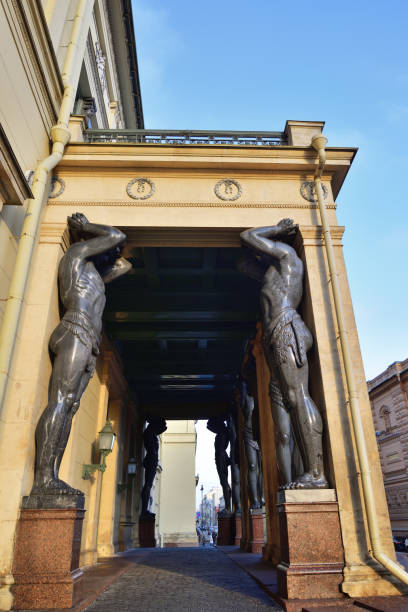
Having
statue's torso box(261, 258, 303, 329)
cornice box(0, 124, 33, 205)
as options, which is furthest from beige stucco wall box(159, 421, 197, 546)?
cornice box(0, 124, 33, 205)

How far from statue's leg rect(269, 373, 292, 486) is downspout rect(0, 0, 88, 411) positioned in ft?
12.1

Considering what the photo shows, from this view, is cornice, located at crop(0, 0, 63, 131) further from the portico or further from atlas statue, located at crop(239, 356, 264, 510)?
atlas statue, located at crop(239, 356, 264, 510)

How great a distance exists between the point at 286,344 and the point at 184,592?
10.6ft

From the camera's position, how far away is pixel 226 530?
14.7m

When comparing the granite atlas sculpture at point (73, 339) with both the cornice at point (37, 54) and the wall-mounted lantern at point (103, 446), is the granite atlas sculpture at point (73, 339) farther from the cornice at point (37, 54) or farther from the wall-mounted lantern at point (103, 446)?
the wall-mounted lantern at point (103, 446)

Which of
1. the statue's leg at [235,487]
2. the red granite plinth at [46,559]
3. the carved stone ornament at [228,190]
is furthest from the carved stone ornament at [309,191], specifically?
the statue's leg at [235,487]

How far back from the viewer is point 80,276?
5762mm

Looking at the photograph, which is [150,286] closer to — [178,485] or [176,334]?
[176,334]

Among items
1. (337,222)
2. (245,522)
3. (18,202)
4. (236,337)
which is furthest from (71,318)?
(245,522)

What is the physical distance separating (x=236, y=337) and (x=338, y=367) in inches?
201

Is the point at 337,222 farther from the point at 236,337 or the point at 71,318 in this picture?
the point at 236,337

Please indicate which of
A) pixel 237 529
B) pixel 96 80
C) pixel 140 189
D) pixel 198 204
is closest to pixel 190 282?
pixel 198 204

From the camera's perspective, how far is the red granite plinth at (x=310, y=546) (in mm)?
4363

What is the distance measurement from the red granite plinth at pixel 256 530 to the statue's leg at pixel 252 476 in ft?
0.60
